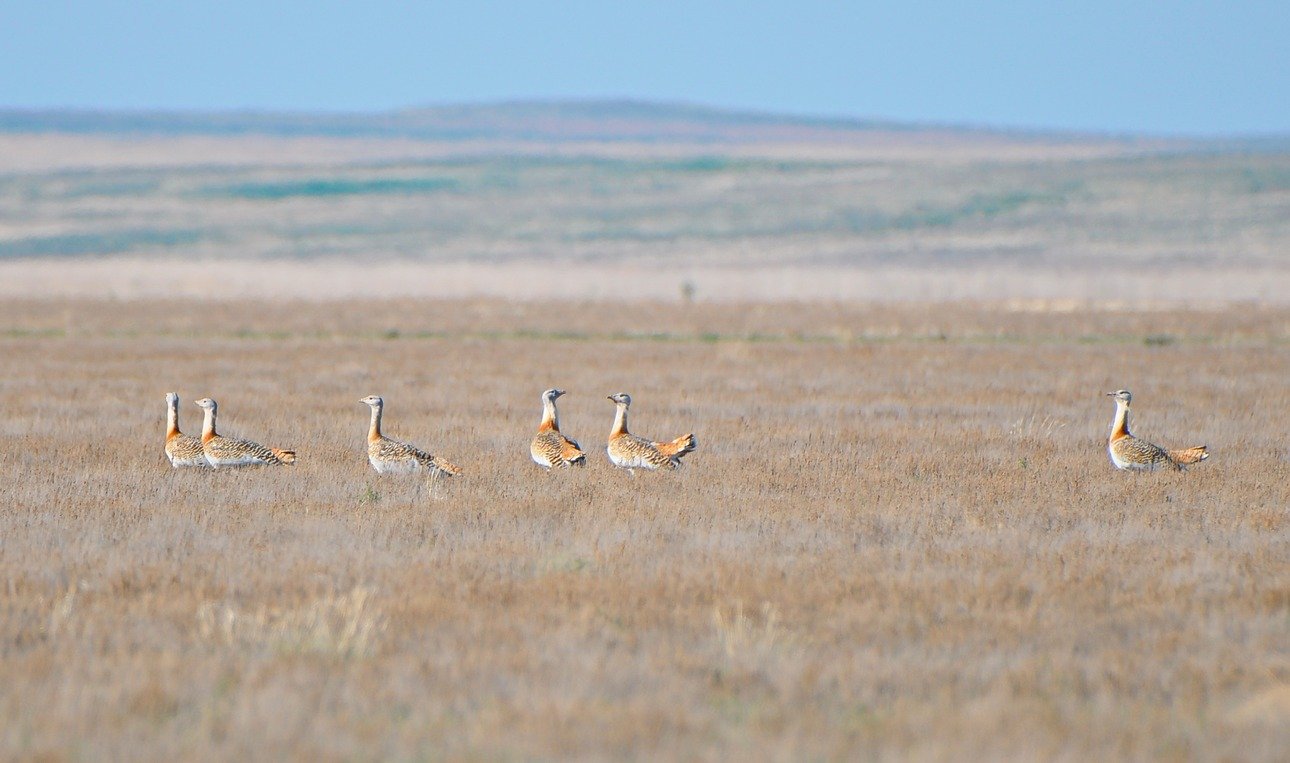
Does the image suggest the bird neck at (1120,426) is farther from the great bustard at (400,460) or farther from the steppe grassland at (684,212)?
the steppe grassland at (684,212)

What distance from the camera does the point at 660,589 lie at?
30.0 feet

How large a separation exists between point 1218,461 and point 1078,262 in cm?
7962

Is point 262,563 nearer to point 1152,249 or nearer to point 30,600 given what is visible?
point 30,600

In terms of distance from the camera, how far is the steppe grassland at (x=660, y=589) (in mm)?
6617

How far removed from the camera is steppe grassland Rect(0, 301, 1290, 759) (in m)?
6.62

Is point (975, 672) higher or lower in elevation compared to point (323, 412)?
higher

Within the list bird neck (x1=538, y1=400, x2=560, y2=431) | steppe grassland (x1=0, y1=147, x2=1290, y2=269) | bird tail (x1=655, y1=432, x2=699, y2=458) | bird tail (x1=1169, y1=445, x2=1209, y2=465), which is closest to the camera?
bird tail (x1=655, y1=432, x2=699, y2=458)

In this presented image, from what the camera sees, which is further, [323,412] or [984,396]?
[984,396]

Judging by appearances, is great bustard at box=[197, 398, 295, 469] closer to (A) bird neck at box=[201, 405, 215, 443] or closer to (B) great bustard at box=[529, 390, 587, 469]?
(A) bird neck at box=[201, 405, 215, 443]

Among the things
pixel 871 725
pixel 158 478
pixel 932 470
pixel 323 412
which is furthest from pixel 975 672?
pixel 323 412

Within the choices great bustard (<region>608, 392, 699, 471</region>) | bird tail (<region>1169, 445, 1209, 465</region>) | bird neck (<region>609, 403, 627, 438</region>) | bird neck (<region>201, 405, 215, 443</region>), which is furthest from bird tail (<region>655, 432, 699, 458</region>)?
bird tail (<region>1169, 445, 1209, 465</region>)

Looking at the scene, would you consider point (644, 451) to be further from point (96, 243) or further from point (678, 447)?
point (96, 243)

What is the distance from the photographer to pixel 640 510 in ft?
38.9

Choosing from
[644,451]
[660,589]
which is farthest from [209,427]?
[660,589]
